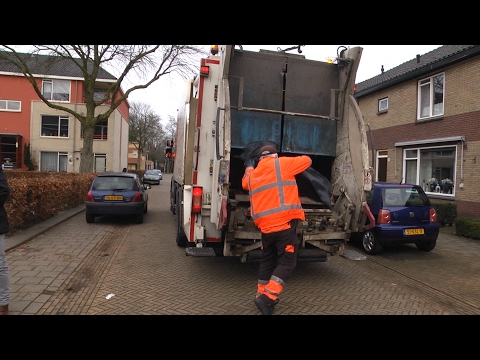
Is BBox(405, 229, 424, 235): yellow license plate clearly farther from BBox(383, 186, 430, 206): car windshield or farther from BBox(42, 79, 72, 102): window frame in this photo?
BBox(42, 79, 72, 102): window frame

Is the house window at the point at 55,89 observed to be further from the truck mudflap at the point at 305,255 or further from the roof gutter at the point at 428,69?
the truck mudflap at the point at 305,255

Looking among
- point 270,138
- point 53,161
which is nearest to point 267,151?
point 270,138

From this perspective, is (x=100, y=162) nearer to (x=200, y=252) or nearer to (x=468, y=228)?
(x=468, y=228)

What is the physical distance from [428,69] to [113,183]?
35.7 ft

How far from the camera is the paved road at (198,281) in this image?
423 cm

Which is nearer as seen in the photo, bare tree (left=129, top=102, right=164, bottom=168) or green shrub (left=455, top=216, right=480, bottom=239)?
green shrub (left=455, top=216, right=480, bottom=239)

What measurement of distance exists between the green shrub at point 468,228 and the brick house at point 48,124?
25.9m

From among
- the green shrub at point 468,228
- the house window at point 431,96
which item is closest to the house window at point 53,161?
the house window at point 431,96

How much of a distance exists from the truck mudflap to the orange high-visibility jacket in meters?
0.79

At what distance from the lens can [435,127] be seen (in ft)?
40.4

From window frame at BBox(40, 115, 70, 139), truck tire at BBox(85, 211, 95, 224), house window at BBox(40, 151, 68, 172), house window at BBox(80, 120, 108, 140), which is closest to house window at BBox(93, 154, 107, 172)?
house window at BBox(80, 120, 108, 140)

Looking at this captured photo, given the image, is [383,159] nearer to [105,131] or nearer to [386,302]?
[386,302]

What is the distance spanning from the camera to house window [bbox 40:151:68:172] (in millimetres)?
28672
